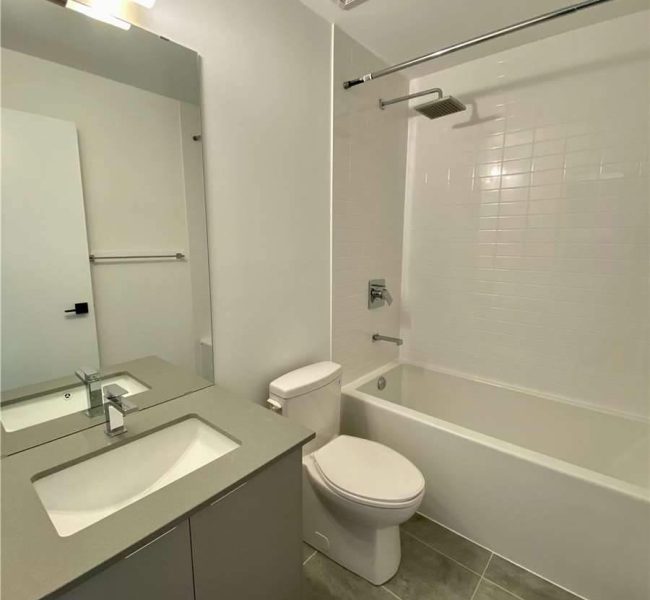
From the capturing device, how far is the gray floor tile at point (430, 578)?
1.42 meters

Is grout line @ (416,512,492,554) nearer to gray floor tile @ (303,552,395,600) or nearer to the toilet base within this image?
the toilet base

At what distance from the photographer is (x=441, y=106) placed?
1763 millimetres

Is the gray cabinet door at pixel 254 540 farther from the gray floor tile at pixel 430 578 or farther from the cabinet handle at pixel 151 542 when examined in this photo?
the gray floor tile at pixel 430 578

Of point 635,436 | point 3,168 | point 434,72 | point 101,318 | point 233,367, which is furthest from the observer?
point 434,72

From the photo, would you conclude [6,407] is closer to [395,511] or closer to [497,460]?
[395,511]

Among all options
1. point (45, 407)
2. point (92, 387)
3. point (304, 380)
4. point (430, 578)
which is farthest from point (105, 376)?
point (430, 578)

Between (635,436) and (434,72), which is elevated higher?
(434,72)

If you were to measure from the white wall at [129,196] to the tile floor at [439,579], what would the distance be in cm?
107

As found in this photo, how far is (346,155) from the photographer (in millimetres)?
1882

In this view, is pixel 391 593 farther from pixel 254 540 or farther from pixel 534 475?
pixel 254 540

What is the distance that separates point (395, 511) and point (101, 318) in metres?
1.21

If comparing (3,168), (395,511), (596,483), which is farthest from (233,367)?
(596,483)

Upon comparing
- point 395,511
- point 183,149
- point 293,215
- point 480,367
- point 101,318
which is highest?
point 183,149

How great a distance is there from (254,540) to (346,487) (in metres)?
0.53
